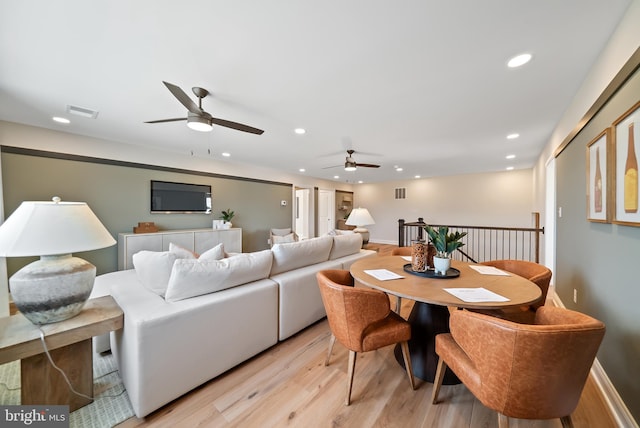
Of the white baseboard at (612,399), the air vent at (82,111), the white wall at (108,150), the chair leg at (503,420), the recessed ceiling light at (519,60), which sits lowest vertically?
the white baseboard at (612,399)

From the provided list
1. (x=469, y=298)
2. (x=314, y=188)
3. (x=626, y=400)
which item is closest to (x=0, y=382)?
(x=469, y=298)

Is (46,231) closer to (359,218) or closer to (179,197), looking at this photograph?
(359,218)

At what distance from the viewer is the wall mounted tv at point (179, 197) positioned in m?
4.45

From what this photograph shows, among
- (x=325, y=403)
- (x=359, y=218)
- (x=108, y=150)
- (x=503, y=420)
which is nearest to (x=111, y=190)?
(x=108, y=150)

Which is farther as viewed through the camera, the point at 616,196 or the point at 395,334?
the point at 395,334

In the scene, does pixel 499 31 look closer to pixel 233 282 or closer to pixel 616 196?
pixel 616 196

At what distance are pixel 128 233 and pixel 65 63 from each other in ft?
9.91

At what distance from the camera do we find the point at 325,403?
58.7 inches

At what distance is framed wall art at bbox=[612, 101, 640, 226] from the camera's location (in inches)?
46.9

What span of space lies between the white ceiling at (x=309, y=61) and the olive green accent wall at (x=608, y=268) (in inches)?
21.6

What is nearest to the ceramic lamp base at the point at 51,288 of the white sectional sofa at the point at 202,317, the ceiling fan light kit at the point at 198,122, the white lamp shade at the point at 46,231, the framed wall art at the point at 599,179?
the white lamp shade at the point at 46,231

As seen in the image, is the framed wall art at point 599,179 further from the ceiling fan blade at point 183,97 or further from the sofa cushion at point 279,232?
the sofa cushion at point 279,232

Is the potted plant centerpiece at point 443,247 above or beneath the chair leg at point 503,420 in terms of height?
above

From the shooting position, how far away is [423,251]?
6.29 feet
